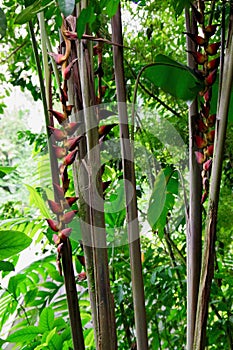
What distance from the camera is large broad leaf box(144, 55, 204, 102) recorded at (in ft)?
1.69

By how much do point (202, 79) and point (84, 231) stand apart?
20cm

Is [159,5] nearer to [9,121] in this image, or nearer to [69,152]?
[69,152]

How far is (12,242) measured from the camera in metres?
0.53

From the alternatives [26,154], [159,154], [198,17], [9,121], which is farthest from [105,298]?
[9,121]

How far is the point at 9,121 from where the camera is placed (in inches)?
123

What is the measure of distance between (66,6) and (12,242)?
280 millimetres

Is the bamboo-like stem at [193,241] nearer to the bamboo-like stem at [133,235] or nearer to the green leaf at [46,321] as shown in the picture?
the bamboo-like stem at [133,235]

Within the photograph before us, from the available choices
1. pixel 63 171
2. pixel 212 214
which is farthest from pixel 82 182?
pixel 212 214

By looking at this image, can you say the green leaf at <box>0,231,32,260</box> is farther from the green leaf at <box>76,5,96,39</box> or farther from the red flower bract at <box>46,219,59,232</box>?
the green leaf at <box>76,5,96,39</box>

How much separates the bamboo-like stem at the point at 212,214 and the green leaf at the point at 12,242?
0.20 metres

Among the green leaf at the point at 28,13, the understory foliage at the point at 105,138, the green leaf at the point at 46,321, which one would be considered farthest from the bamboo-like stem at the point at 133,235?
the green leaf at the point at 46,321

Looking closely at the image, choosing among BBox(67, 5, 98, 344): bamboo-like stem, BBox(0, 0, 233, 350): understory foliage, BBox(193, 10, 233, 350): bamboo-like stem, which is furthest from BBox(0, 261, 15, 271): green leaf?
BBox(193, 10, 233, 350): bamboo-like stem

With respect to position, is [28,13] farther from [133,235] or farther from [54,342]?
[54,342]

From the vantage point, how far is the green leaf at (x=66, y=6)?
1.12 feet
